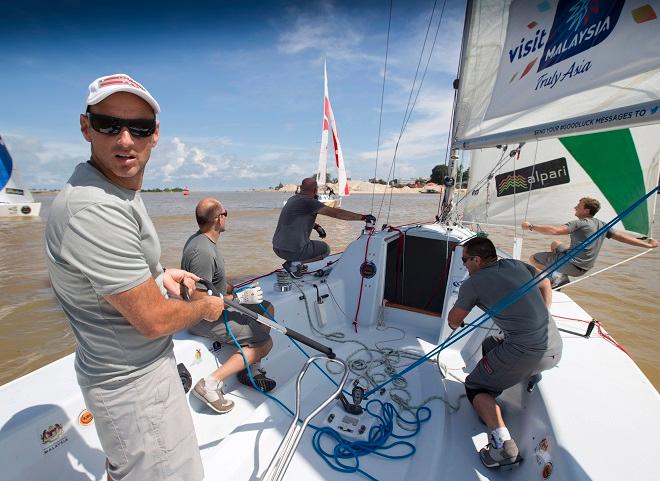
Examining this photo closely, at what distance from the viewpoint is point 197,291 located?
1427 mm

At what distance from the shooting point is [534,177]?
378cm

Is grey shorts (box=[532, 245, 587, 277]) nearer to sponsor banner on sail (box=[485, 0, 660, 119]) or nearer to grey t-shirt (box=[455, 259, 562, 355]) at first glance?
sponsor banner on sail (box=[485, 0, 660, 119])

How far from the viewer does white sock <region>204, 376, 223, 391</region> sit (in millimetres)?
2079

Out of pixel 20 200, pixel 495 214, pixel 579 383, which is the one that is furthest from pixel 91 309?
pixel 20 200

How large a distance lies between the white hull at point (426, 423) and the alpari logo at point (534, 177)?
4.87ft

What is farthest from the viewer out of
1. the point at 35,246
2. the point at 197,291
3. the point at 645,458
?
the point at 35,246

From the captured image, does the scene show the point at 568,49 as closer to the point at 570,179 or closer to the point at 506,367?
the point at 506,367

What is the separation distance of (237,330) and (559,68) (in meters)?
2.64

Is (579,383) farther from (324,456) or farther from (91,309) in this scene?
(91,309)

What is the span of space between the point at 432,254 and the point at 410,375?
67.4 inches

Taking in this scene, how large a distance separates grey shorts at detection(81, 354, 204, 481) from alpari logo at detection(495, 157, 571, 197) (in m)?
3.74

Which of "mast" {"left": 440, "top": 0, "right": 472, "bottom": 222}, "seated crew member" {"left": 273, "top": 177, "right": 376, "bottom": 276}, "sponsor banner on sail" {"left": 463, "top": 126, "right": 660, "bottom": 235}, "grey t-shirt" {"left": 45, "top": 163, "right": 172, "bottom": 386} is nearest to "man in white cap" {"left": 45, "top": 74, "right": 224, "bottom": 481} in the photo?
"grey t-shirt" {"left": 45, "top": 163, "right": 172, "bottom": 386}

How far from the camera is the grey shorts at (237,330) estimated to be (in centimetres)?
224

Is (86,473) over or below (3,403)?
below
